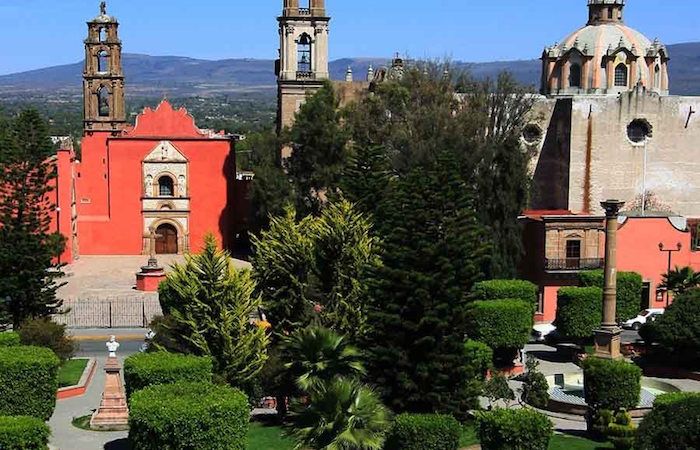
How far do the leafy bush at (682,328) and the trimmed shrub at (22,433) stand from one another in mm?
17778

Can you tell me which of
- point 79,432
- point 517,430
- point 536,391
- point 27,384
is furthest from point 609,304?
point 27,384

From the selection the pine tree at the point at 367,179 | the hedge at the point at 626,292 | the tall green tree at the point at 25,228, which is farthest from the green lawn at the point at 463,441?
the hedge at the point at 626,292

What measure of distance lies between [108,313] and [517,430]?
65.0ft

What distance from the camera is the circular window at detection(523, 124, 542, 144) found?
145 ft

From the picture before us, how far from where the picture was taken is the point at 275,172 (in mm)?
42125

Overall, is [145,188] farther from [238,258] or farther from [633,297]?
[633,297]

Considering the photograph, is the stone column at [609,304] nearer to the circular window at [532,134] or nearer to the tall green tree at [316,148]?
the tall green tree at [316,148]

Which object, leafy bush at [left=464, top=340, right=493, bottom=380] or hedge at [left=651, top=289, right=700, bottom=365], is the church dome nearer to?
hedge at [left=651, top=289, right=700, bottom=365]

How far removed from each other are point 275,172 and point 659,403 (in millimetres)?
25512

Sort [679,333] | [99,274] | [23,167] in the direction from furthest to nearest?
[99,274] < [23,167] < [679,333]

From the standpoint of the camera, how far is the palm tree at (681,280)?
33000 mm

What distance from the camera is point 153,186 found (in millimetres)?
46188

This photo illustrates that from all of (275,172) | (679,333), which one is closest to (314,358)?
(679,333)

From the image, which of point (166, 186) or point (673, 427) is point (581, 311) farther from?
point (166, 186)
